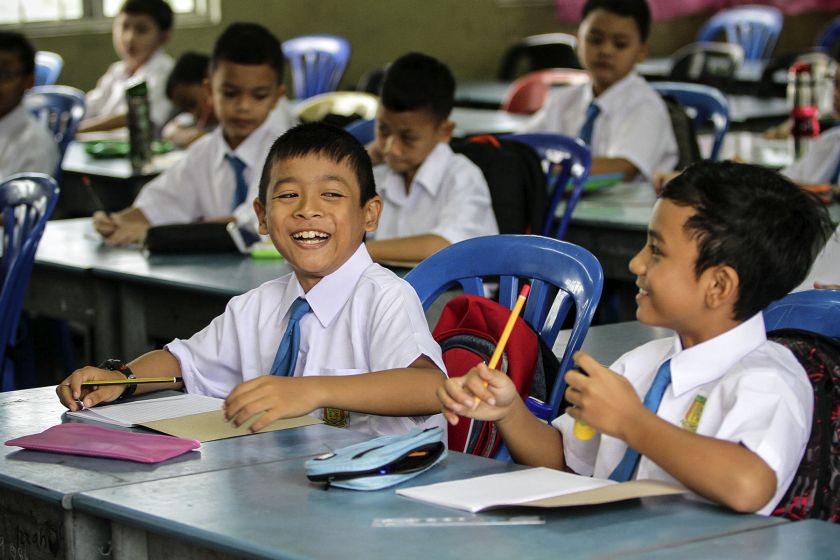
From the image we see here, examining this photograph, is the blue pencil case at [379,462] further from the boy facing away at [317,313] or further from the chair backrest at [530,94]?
the chair backrest at [530,94]

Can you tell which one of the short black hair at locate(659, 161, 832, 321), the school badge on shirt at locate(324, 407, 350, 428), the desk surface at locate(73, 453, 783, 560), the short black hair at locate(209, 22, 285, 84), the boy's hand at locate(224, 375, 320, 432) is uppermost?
the short black hair at locate(209, 22, 285, 84)

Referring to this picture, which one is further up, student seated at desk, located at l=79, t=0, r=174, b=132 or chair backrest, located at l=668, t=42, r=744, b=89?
student seated at desk, located at l=79, t=0, r=174, b=132

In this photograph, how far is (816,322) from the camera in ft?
6.57

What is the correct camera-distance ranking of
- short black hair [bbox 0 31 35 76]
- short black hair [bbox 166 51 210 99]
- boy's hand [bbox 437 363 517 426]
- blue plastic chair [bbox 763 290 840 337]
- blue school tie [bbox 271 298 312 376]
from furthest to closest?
short black hair [bbox 166 51 210 99], short black hair [bbox 0 31 35 76], blue school tie [bbox 271 298 312 376], blue plastic chair [bbox 763 290 840 337], boy's hand [bbox 437 363 517 426]

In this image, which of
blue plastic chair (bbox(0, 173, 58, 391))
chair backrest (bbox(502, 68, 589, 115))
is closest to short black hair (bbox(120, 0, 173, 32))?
chair backrest (bbox(502, 68, 589, 115))

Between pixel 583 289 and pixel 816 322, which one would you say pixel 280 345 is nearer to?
pixel 583 289

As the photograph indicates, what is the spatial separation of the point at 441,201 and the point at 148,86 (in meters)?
3.10

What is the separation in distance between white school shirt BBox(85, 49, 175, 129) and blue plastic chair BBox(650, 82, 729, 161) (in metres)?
2.17

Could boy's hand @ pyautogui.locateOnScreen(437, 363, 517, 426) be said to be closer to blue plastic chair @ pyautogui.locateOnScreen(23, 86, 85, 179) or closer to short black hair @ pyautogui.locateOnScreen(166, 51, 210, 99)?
blue plastic chair @ pyautogui.locateOnScreen(23, 86, 85, 179)

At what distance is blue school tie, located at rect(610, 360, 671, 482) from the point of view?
165 centimetres

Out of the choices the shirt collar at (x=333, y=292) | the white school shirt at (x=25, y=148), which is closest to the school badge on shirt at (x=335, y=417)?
the shirt collar at (x=333, y=292)

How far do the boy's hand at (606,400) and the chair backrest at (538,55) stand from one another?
22.8 feet

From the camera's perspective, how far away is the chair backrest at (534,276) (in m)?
2.35

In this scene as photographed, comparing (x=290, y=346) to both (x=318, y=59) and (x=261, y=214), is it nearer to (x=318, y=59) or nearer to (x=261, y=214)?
(x=261, y=214)
